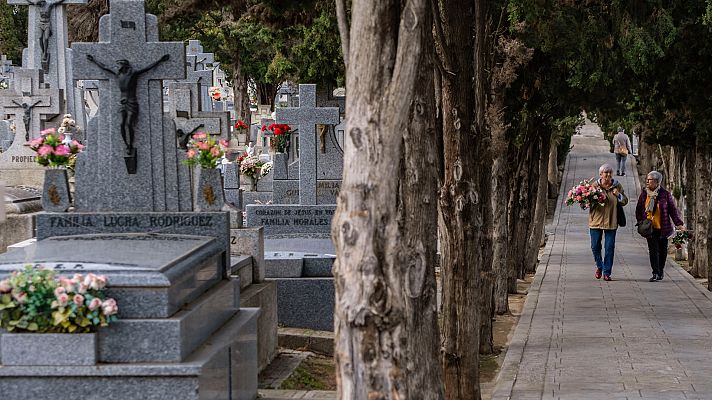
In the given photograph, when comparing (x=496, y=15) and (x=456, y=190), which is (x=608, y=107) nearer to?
(x=496, y=15)

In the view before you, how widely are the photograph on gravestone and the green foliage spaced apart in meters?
50.0

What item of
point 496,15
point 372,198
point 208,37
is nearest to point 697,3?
point 496,15

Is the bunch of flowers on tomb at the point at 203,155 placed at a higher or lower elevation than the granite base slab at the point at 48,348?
higher

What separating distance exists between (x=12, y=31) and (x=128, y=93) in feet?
166

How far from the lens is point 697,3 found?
15.7 meters

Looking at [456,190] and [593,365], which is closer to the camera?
[456,190]

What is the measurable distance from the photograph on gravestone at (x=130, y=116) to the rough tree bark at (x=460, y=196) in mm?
2404

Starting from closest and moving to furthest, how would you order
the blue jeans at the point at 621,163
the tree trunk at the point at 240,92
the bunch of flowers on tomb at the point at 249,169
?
the bunch of flowers on tomb at the point at 249,169
the blue jeans at the point at 621,163
the tree trunk at the point at 240,92

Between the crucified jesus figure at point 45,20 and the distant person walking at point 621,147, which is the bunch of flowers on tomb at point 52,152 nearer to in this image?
the crucified jesus figure at point 45,20

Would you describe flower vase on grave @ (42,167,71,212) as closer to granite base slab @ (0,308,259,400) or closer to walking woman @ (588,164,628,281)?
granite base slab @ (0,308,259,400)

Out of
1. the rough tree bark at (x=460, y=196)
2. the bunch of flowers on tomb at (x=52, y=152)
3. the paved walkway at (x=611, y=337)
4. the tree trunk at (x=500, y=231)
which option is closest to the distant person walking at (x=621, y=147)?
the paved walkway at (x=611, y=337)

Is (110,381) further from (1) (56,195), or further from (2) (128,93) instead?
(2) (128,93)

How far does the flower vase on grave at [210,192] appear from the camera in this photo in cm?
979

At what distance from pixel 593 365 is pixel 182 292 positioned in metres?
5.54
